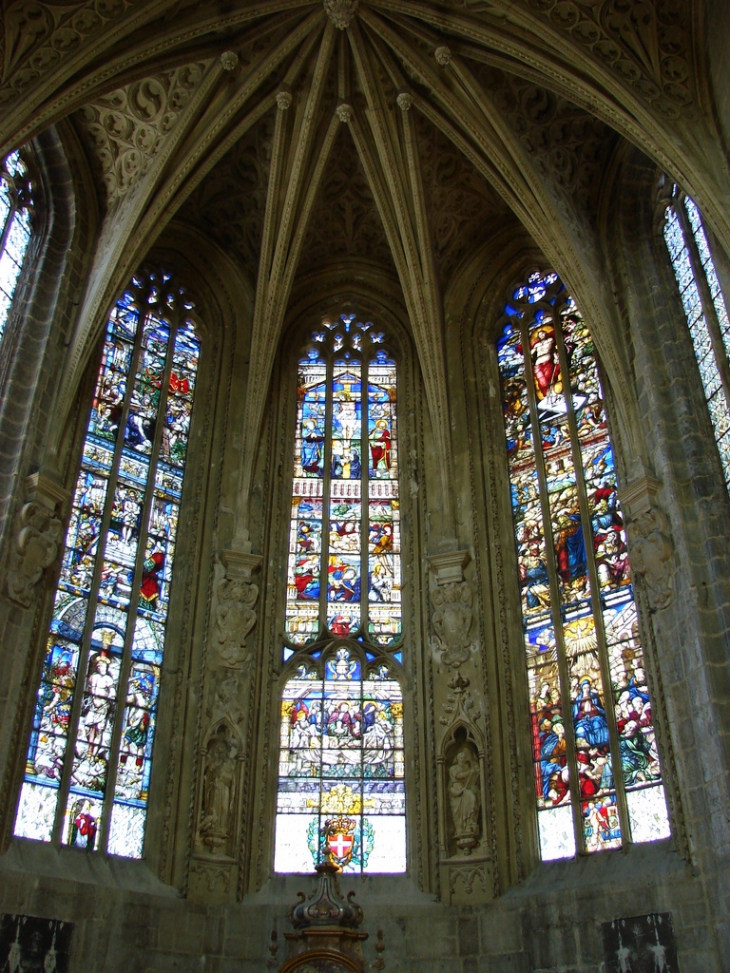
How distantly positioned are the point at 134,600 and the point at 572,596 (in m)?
5.27

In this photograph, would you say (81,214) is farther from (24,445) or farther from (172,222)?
(24,445)

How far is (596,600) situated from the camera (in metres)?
12.6

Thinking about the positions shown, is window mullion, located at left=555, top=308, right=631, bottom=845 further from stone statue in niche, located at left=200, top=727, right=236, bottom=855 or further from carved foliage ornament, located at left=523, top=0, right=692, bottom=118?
stone statue in niche, located at left=200, top=727, right=236, bottom=855

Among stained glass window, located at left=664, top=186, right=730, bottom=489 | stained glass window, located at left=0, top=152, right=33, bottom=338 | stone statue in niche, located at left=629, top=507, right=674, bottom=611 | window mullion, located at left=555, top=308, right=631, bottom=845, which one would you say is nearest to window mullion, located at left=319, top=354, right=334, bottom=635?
window mullion, located at left=555, top=308, right=631, bottom=845

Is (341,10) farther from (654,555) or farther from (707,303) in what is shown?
(654,555)

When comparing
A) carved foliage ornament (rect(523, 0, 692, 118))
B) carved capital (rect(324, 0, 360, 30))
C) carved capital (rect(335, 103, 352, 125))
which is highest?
carved capital (rect(324, 0, 360, 30))

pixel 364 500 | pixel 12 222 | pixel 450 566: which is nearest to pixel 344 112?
pixel 12 222

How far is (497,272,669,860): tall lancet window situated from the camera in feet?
37.6

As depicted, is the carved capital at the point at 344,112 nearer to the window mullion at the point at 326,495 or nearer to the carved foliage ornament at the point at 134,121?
the carved foliage ornament at the point at 134,121

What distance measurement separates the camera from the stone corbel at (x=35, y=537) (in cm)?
1146

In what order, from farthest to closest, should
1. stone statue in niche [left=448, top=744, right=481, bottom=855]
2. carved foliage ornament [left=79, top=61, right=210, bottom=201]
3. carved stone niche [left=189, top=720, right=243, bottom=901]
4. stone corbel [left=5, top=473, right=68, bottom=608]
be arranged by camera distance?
carved foliage ornament [left=79, top=61, right=210, bottom=201] < stone statue in niche [left=448, top=744, right=481, bottom=855] < carved stone niche [left=189, top=720, right=243, bottom=901] < stone corbel [left=5, top=473, right=68, bottom=608]

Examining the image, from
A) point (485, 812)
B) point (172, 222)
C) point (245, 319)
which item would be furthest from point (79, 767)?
point (172, 222)

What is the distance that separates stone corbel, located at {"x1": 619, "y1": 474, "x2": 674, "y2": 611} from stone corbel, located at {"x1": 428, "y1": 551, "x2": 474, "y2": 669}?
2.14 meters

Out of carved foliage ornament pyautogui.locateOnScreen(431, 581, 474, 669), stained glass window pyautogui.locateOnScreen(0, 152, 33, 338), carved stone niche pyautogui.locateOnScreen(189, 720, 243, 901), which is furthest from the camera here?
stained glass window pyautogui.locateOnScreen(0, 152, 33, 338)
